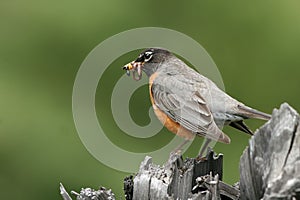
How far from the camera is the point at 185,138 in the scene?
528cm

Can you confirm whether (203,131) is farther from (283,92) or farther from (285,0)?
(285,0)

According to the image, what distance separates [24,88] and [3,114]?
36 centimetres

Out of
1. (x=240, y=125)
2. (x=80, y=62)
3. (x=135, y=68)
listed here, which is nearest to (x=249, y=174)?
(x=240, y=125)

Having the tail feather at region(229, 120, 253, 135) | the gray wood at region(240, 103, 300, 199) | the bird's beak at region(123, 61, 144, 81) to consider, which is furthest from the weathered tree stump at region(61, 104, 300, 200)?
the bird's beak at region(123, 61, 144, 81)

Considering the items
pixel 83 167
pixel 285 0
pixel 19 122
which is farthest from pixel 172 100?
pixel 285 0

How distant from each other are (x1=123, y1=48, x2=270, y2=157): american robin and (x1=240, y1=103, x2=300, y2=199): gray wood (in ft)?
4.42

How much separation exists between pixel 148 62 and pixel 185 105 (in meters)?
0.60

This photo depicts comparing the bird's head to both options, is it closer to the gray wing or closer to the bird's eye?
the bird's eye

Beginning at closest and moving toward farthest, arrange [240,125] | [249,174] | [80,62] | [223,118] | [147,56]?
[249,174], [240,125], [223,118], [147,56], [80,62]

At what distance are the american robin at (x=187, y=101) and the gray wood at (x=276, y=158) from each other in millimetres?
1346

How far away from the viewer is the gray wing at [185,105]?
5.02 m

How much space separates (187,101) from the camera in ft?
17.6

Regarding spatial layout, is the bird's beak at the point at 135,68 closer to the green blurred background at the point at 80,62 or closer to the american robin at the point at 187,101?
the american robin at the point at 187,101

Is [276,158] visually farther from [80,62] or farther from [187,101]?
[80,62]
